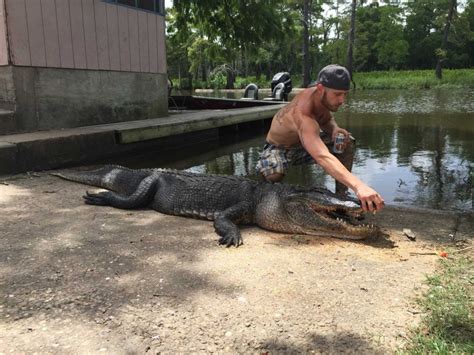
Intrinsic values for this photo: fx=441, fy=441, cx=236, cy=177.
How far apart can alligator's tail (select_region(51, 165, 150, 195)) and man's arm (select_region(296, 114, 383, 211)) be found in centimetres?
192

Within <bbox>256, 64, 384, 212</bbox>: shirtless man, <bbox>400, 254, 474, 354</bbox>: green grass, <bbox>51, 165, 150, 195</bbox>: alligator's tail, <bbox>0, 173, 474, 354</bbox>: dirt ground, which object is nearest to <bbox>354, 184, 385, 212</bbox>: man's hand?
<bbox>256, 64, 384, 212</bbox>: shirtless man

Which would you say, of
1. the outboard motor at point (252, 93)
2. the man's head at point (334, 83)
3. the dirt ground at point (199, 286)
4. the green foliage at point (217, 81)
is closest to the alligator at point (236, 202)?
the dirt ground at point (199, 286)

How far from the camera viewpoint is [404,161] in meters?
7.72

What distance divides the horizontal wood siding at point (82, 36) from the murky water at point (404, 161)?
7.66 feet

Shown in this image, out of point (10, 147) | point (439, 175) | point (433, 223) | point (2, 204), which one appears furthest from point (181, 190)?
point (439, 175)

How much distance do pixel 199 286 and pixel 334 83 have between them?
1845mm

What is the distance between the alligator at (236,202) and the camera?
3.36 meters

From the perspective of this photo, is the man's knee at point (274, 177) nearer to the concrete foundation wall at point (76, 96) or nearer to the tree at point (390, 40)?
the concrete foundation wall at point (76, 96)

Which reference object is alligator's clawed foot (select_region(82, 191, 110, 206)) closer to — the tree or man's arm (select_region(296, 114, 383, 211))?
man's arm (select_region(296, 114, 383, 211))

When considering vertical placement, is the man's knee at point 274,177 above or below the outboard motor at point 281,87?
below

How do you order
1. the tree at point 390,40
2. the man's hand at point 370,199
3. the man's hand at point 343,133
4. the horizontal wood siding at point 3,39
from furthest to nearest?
the tree at point 390,40
the horizontal wood siding at point 3,39
the man's hand at point 343,133
the man's hand at point 370,199

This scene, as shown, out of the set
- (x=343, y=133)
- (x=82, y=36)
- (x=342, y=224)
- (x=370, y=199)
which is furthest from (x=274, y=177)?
(x=82, y=36)

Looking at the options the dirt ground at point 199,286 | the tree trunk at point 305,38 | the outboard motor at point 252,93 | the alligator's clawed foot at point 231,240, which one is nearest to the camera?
the dirt ground at point 199,286

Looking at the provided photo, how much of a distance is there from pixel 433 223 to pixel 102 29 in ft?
21.3
